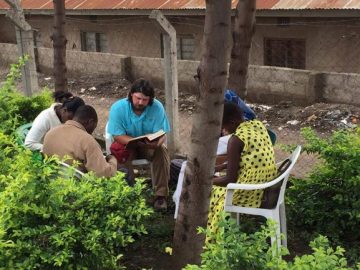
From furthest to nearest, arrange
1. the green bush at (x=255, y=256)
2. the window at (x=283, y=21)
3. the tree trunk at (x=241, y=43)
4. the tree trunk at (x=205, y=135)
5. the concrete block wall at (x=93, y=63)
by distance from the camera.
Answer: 1. the concrete block wall at (x=93, y=63)
2. the window at (x=283, y=21)
3. the tree trunk at (x=241, y=43)
4. the tree trunk at (x=205, y=135)
5. the green bush at (x=255, y=256)

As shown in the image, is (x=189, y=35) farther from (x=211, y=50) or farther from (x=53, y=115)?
(x=211, y=50)

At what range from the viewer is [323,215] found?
13.6 feet

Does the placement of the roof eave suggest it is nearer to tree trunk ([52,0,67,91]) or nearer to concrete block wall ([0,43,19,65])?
concrete block wall ([0,43,19,65])

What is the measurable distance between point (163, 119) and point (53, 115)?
39.9 inches

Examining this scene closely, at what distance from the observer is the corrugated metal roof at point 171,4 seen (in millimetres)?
8897

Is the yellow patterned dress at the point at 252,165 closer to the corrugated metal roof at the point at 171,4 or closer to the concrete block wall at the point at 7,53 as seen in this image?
the corrugated metal roof at the point at 171,4

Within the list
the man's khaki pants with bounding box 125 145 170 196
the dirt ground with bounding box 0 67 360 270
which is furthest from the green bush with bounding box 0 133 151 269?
the man's khaki pants with bounding box 125 145 170 196

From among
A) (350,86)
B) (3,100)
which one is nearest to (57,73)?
(3,100)

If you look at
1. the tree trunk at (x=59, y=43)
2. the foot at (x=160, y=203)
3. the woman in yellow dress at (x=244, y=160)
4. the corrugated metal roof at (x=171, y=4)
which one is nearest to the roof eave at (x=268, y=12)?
the corrugated metal roof at (x=171, y=4)

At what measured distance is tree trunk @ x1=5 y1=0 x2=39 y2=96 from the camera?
6523 millimetres

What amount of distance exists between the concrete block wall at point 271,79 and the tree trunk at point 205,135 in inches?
227

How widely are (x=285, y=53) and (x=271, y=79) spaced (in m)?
2.09

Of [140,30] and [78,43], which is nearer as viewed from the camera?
[140,30]

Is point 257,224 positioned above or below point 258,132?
below
